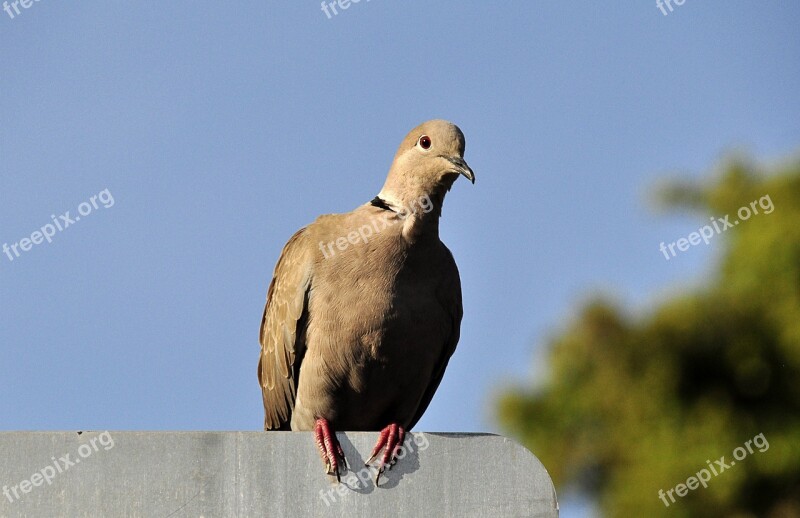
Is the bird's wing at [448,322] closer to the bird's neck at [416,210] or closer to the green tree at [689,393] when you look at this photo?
the bird's neck at [416,210]

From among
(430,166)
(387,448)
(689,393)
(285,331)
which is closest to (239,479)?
(387,448)

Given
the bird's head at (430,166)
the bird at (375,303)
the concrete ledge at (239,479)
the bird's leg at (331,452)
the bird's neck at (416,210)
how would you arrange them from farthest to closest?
1. the bird's head at (430,166)
2. the bird's neck at (416,210)
3. the bird at (375,303)
4. the bird's leg at (331,452)
5. the concrete ledge at (239,479)

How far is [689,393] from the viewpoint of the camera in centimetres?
1401

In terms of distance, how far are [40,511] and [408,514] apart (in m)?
1.07

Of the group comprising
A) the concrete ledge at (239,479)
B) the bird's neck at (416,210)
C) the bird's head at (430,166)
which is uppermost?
the bird's head at (430,166)

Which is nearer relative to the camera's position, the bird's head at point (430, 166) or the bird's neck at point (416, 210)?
the bird's neck at point (416, 210)

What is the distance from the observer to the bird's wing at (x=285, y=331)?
5602mm

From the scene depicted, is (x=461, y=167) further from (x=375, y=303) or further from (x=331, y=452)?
(x=331, y=452)

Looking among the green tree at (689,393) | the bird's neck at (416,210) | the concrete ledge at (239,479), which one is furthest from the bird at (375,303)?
the green tree at (689,393)


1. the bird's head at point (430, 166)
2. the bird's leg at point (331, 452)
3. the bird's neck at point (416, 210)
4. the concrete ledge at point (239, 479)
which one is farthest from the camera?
the bird's head at point (430, 166)

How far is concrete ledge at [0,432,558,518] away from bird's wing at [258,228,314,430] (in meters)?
2.29

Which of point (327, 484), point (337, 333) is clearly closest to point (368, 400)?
point (337, 333)

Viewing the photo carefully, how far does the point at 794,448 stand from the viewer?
13156mm

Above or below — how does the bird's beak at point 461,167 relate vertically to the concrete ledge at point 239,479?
above
